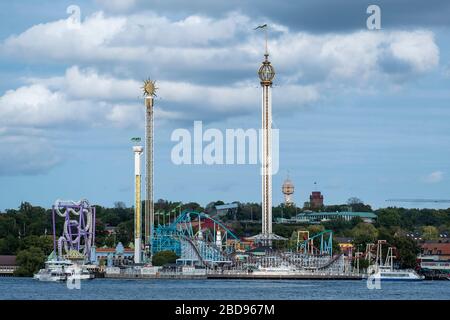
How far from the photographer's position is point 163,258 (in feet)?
388

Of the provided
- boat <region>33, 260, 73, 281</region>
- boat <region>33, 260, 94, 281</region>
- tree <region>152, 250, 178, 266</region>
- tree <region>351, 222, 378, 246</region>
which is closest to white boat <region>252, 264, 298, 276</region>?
tree <region>152, 250, 178, 266</region>

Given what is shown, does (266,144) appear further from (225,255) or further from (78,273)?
(78,273)

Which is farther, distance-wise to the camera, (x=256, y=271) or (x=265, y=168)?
(x=265, y=168)

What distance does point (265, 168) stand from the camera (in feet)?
419

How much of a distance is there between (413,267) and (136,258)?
29.0 metres

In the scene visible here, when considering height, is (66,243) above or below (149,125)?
below

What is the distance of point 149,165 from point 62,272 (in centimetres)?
2419

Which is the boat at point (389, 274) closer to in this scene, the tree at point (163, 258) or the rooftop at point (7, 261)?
the tree at point (163, 258)

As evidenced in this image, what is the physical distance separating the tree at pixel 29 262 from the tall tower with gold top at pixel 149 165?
40.0ft

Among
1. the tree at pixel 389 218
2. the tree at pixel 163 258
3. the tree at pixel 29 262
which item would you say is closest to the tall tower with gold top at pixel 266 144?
the tree at pixel 163 258

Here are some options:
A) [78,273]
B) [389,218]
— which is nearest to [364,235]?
[389,218]
